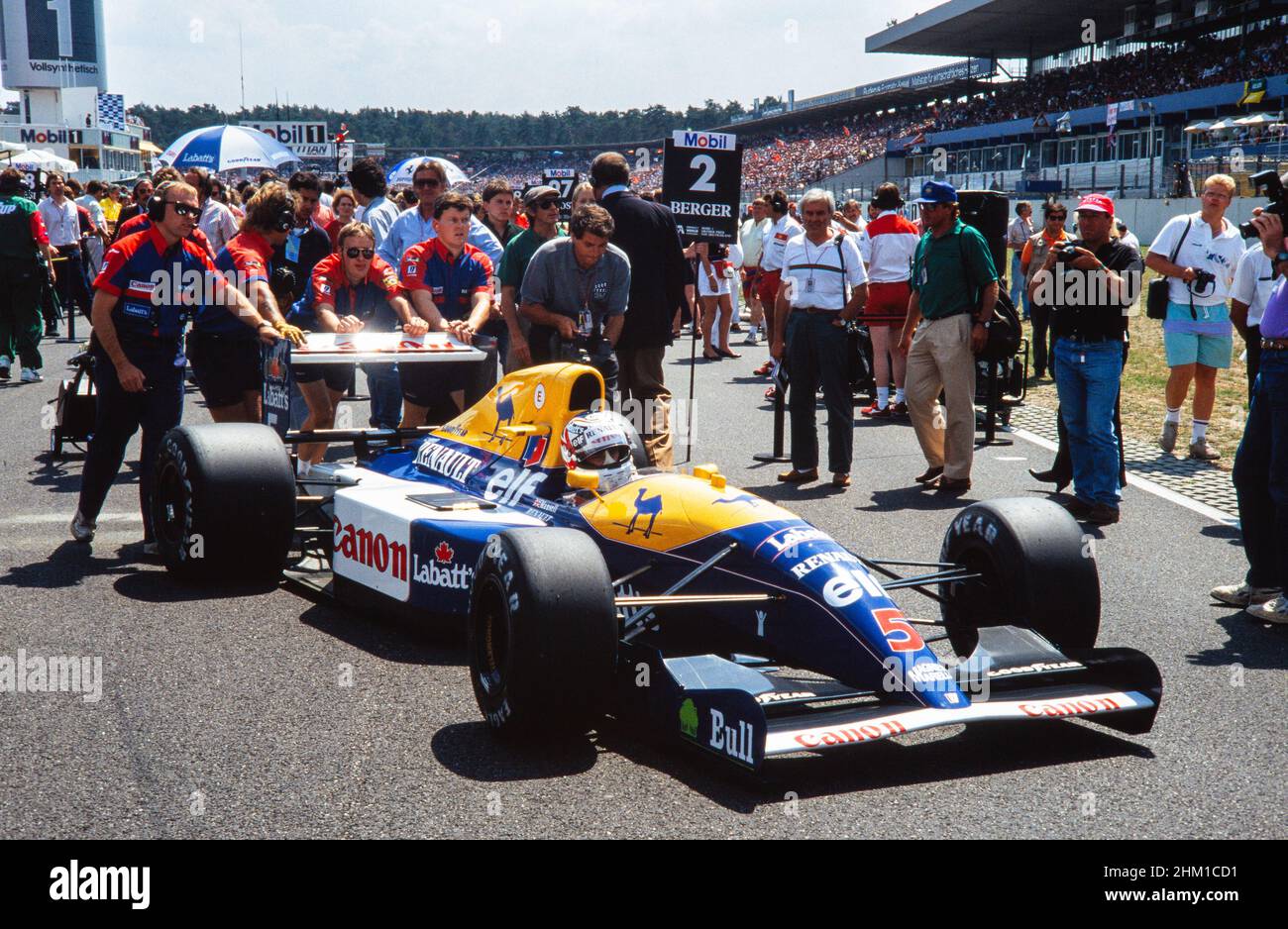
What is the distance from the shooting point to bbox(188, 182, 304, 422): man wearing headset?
780cm

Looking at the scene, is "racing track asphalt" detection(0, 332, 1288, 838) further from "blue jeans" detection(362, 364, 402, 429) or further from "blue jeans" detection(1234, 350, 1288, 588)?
"blue jeans" detection(362, 364, 402, 429)

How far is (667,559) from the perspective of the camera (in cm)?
511

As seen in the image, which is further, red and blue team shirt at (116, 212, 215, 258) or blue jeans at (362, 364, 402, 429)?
blue jeans at (362, 364, 402, 429)

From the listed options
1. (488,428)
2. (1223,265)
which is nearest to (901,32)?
(1223,265)

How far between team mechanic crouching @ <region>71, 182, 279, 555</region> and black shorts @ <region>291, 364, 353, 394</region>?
3.15ft

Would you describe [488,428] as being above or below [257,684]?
above

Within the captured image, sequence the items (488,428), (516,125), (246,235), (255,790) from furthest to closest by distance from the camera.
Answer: (516,125), (246,235), (488,428), (255,790)

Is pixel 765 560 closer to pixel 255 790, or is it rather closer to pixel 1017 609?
pixel 1017 609

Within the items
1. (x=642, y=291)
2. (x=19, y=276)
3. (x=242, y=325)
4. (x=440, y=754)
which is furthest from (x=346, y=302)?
(x=19, y=276)

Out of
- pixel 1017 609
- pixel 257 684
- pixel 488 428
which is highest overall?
pixel 488 428

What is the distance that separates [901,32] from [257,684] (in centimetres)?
6038

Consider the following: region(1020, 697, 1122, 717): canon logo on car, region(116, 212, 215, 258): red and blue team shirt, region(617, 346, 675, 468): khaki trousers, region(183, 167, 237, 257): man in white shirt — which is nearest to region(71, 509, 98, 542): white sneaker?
region(116, 212, 215, 258): red and blue team shirt

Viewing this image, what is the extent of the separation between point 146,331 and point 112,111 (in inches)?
4560

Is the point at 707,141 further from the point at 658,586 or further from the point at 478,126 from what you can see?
the point at 478,126
